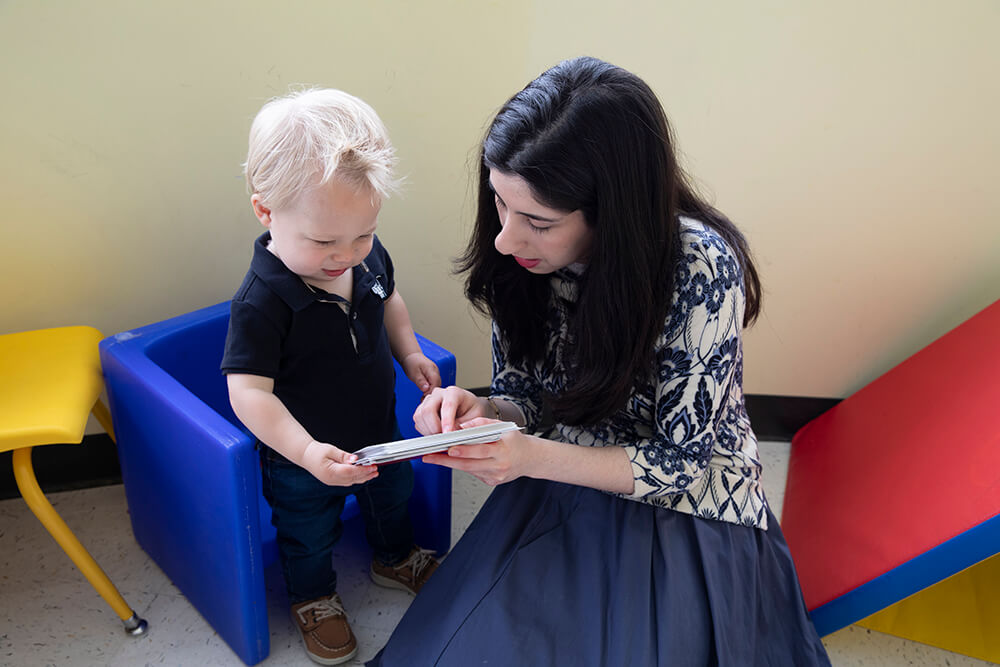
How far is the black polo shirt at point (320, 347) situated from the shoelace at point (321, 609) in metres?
0.38

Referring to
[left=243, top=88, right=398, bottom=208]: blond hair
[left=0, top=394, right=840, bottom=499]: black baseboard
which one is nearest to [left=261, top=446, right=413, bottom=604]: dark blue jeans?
[left=243, top=88, right=398, bottom=208]: blond hair

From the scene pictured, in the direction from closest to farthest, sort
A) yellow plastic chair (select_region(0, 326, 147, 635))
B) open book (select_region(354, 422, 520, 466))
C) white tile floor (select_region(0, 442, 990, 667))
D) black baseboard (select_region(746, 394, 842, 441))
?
1. open book (select_region(354, 422, 520, 466))
2. yellow plastic chair (select_region(0, 326, 147, 635))
3. white tile floor (select_region(0, 442, 990, 667))
4. black baseboard (select_region(746, 394, 842, 441))

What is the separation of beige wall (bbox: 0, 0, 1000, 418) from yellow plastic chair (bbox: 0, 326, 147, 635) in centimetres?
17

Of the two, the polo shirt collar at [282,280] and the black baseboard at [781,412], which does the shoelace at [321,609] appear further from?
the black baseboard at [781,412]

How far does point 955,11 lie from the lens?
1.59 metres

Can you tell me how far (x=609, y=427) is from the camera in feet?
4.05

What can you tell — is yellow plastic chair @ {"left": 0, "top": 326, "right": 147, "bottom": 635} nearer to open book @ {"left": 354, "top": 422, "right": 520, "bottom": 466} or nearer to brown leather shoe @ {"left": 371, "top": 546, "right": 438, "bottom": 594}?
brown leather shoe @ {"left": 371, "top": 546, "right": 438, "bottom": 594}

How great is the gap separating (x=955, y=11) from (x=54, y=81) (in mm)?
1839

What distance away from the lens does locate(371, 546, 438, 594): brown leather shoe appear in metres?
1.53

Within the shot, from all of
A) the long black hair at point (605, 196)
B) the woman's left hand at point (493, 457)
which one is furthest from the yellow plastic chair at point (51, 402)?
the long black hair at point (605, 196)

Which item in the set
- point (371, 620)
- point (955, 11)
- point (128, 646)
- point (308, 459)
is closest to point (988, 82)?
point (955, 11)

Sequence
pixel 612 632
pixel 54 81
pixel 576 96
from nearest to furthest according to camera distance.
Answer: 1. pixel 576 96
2. pixel 612 632
3. pixel 54 81

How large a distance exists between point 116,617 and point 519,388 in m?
0.93

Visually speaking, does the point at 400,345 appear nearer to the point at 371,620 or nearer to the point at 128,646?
the point at 371,620
